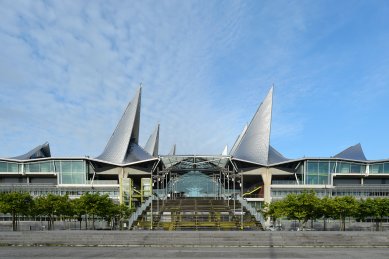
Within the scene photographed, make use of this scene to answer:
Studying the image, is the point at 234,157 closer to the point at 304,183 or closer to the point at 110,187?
the point at 304,183

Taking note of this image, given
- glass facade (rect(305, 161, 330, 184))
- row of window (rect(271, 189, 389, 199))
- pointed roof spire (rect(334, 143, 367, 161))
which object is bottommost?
row of window (rect(271, 189, 389, 199))

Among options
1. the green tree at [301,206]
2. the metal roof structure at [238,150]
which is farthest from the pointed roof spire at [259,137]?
the green tree at [301,206]

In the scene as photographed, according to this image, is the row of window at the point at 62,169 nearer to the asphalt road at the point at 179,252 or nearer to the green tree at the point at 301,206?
the green tree at the point at 301,206

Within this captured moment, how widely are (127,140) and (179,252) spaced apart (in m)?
73.3

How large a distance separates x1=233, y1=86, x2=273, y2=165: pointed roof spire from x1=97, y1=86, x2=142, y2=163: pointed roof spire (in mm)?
27721

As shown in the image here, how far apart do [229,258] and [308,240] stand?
10207 millimetres

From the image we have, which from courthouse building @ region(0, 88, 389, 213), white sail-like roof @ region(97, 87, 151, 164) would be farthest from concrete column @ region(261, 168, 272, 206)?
white sail-like roof @ region(97, 87, 151, 164)

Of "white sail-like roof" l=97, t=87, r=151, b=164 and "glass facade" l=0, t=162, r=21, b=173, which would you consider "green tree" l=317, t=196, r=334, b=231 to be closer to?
"white sail-like roof" l=97, t=87, r=151, b=164

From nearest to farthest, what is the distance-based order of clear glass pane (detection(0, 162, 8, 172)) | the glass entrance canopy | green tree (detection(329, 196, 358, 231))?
green tree (detection(329, 196, 358, 231))
clear glass pane (detection(0, 162, 8, 172))
the glass entrance canopy

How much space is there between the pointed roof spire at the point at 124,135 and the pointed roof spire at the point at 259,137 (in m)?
27.7

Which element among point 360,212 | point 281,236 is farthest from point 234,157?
point 281,236

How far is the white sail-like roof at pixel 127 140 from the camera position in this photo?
92.4 m

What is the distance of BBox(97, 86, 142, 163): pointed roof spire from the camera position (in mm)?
92312

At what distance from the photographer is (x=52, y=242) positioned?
28.1 metres
